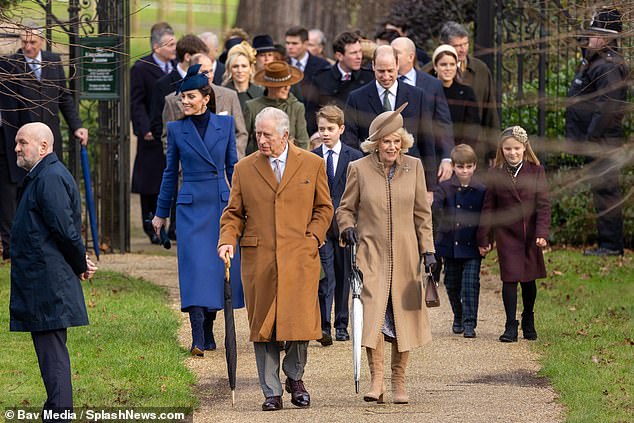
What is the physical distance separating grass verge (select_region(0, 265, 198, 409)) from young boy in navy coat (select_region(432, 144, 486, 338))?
2195mm

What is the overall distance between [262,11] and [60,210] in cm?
2128

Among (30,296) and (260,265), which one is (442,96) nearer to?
(260,265)

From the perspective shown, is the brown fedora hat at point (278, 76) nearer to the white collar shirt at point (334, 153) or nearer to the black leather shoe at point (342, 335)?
the white collar shirt at point (334, 153)

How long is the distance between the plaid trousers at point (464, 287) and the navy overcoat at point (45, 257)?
4.19m

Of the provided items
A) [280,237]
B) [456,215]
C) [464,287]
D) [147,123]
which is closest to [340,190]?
[456,215]

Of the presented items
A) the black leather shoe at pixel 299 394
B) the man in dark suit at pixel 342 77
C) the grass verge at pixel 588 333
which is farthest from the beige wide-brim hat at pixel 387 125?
the man in dark suit at pixel 342 77

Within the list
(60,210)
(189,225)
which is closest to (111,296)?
(189,225)

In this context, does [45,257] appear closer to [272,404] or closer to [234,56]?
[272,404]

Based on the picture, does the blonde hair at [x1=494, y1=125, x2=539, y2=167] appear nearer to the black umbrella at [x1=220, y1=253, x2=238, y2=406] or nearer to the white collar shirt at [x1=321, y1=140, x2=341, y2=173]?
the white collar shirt at [x1=321, y1=140, x2=341, y2=173]

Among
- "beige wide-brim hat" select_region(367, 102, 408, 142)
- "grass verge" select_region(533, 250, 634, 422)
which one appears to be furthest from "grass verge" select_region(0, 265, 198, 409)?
"grass verge" select_region(533, 250, 634, 422)

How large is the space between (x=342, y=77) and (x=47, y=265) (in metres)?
6.77

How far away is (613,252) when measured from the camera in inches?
598

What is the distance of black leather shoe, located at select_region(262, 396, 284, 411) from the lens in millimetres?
8648

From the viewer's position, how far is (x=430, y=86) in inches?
493
